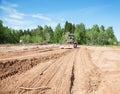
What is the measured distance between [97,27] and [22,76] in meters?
115

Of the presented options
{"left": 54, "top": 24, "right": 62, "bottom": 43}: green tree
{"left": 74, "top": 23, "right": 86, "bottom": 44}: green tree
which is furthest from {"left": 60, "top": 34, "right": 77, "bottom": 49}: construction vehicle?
{"left": 54, "top": 24, "right": 62, "bottom": 43}: green tree

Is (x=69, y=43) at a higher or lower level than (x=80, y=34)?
lower

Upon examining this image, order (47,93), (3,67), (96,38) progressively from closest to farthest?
(47,93)
(3,67)
(96,38)

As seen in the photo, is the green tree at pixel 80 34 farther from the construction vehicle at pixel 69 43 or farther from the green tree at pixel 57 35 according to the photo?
the construction vehicle at pixel 69 43

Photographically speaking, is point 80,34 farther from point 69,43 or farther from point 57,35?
point 69,43

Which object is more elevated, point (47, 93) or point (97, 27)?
point (97, 27)

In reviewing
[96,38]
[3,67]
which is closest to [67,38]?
[3,67]

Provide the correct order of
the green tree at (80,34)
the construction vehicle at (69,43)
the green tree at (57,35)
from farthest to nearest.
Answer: the green tree at (57,35)
the green tree at (80,34)
the construction vehicle at (69,43)

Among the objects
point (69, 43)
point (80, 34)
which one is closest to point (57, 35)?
point (80, 34)

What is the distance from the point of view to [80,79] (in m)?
13.3

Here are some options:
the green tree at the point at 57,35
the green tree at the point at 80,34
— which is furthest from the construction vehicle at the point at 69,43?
the green tree at the point at 57,35

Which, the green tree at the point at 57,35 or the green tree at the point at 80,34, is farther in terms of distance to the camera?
the green tree at the point at 57,35

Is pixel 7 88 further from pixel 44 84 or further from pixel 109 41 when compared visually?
pixel 109 41

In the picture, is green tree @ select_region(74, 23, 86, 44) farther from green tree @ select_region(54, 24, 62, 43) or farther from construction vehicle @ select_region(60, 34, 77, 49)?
construction vehicle @ select_region(60, 34, 77, 49)
